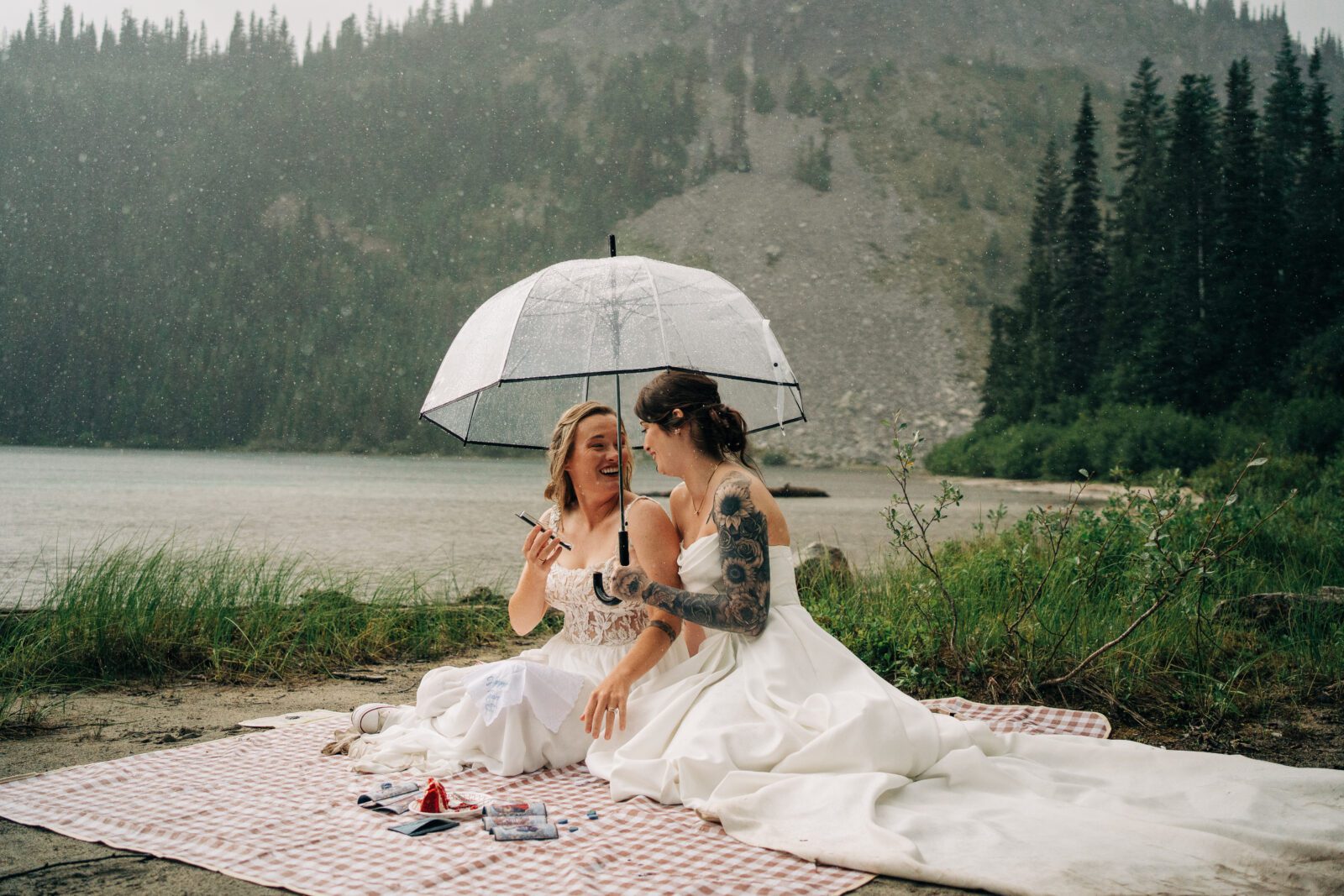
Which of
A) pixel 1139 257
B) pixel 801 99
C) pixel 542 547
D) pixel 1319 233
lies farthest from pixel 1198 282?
pixel 801 99

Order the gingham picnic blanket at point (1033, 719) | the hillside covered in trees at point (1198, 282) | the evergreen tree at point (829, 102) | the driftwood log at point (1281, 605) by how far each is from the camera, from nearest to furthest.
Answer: the gingham picnic blanket at point (1033, 719) < the driftwood log at point (1281, 605) < the hillside covered in trees at point (1198, 282) < the evergreen tree at point (829, 102)

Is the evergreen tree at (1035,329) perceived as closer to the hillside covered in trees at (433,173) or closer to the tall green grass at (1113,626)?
the hillside covered in trees at (433,173)

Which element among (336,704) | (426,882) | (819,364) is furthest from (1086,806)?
(819,364)

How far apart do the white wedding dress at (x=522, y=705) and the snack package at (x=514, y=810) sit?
1.72ft

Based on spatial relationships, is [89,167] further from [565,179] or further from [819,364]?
[819,364]

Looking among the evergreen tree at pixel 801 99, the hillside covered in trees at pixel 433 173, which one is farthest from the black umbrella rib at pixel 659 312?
the evergreen tree at pixel 801 99

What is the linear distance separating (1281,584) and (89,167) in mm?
180315

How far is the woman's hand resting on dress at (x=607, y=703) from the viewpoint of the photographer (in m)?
3.65

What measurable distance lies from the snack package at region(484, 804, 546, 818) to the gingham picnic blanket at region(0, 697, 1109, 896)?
66 millimetres

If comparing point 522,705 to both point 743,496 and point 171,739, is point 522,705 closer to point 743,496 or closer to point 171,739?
point 743,496

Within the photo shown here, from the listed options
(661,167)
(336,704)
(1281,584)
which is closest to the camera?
(336,704)

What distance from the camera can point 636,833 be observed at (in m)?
3.21

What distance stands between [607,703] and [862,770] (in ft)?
2.94

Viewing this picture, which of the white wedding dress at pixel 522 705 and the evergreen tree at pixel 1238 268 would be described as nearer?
the white wedding dress at pixel 522 705
